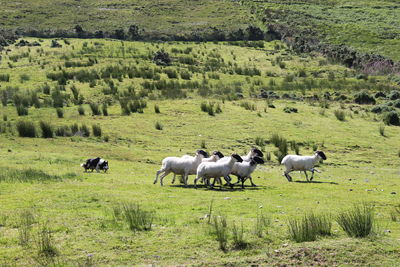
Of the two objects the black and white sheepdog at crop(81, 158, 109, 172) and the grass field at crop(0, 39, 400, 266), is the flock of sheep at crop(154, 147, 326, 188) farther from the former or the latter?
the black and white sheepdog at crop(81, 158, 109, 172)

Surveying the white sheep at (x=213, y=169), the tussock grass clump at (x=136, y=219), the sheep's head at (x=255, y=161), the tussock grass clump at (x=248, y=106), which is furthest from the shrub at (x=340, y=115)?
the tussock grass clump at (x=136, y=219)

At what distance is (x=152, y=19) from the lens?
8388 centimetres

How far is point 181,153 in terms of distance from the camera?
23438mm

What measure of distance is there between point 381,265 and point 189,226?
4118mm

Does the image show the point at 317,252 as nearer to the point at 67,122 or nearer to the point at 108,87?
the point at 67,122

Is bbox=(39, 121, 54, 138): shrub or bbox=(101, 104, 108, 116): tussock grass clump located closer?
bbox=(39, 121, 54, 138): shrub

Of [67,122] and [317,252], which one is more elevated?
[317,252]

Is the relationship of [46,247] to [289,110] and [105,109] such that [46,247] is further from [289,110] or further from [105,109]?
[289,110]

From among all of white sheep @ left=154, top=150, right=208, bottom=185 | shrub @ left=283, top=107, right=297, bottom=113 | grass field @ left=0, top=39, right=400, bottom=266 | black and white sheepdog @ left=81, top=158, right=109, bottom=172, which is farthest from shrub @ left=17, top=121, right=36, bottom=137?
shrub @ left=283, top=107, right=297, bottom=113

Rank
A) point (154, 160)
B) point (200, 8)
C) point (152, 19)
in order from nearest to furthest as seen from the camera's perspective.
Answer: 1. point (154, 160)
2. point (152, 19)
3. point (200, 8)

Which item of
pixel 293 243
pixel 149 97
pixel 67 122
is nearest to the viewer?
pixel 293 243

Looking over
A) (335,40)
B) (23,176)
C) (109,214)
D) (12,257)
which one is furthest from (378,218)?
(335,40)

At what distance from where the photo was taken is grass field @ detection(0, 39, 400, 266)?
31.5ft

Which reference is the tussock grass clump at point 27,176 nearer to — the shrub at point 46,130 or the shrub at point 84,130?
the shrub at point 46,130
